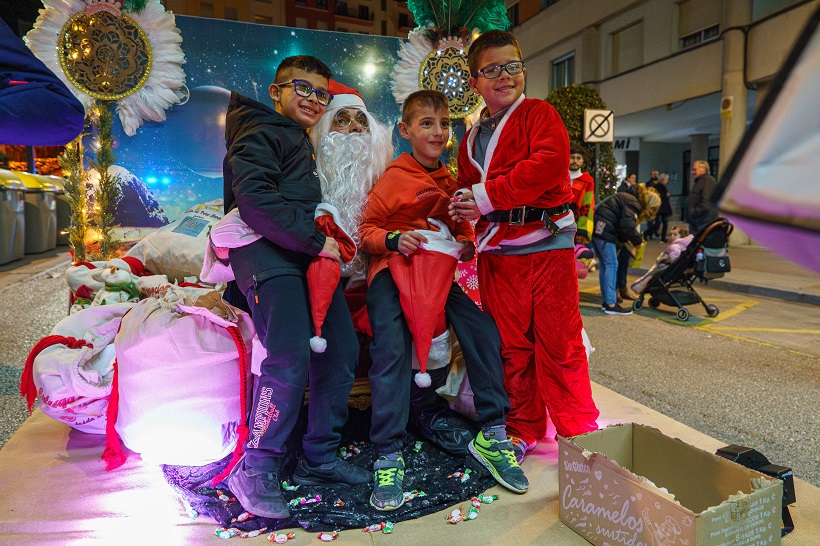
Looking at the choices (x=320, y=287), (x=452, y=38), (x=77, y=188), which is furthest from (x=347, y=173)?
(x=77, y=188)

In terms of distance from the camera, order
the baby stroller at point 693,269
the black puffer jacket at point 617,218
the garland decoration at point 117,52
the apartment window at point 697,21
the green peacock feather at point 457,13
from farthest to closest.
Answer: the apartment window at point 697,21 → the black puffer jacket at point 617,218 → the baby stroller at point 693,269 → the green peacock feather at point 457,13 → the garland decoration at point 117,52

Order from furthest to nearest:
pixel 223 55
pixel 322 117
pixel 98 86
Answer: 1. pixel 223 55
2. pixel 98 86
3. pixel 322 117

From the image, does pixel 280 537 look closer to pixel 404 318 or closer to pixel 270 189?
pixel 404 318

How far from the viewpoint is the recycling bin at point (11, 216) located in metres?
10.4

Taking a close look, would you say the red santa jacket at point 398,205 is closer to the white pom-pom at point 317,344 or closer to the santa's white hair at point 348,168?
the santa's white hair at point 348,168

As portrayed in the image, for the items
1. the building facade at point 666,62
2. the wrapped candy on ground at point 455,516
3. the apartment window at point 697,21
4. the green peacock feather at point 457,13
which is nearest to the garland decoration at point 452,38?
the green peacock feather at point 457,13

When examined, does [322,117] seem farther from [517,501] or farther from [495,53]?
[517,501]

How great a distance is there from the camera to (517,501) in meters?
2.28

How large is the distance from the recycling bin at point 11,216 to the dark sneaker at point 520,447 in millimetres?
10757

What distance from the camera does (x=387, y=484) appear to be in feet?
7.46

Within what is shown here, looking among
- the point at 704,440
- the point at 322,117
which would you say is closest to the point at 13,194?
the point at 322,117

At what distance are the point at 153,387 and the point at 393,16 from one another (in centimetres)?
519

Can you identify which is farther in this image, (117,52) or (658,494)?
(117,52)

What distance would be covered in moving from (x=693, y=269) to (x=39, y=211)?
492 inches
